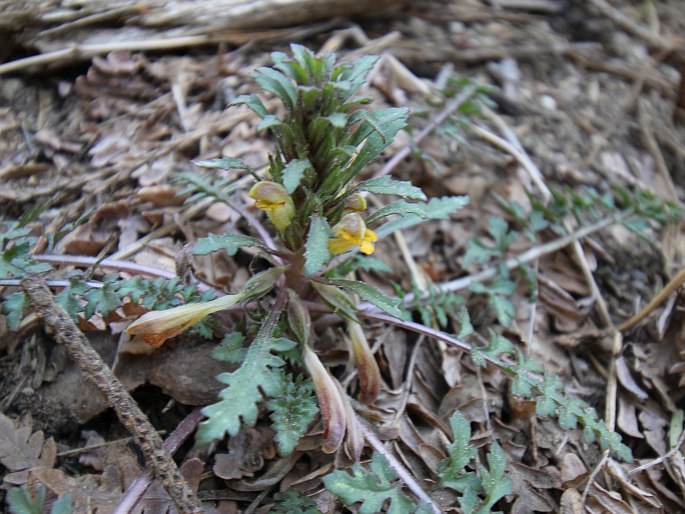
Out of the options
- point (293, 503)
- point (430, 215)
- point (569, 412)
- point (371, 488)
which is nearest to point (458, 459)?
point (371, 488)

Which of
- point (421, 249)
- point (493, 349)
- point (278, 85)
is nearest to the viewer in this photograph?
point (278, 85)

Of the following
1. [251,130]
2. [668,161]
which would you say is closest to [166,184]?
[251,130]

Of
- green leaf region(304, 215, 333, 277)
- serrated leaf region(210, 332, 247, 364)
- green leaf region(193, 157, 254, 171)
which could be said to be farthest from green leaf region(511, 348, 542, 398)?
green leaf region(193, 157, 254, 171)

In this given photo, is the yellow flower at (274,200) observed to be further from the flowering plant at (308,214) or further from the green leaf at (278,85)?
the green leaf at (278,85)

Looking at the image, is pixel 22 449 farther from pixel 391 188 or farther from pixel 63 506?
pixel 391 188

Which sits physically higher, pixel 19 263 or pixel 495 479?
pixel 19 263

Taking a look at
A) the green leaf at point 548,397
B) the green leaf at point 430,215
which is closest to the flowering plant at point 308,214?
the green leaf at point 430,215
